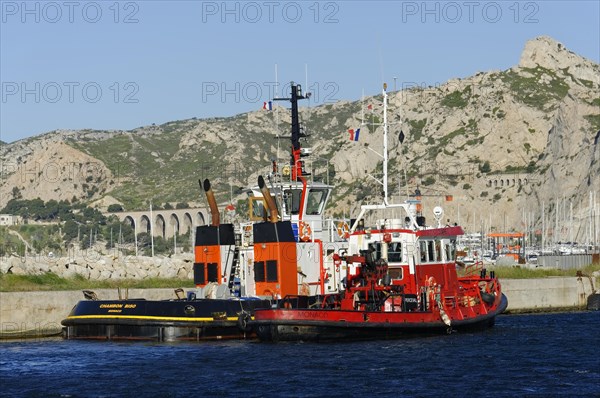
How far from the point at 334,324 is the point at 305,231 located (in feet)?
17.4

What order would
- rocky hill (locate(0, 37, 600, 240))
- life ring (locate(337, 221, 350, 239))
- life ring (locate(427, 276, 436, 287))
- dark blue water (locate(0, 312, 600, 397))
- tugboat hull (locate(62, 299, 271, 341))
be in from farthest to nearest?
rocky hill (locate(0, 37, 600, 240)) < life ring (locate(337, 221, 350, 239)) < life ring (locate(427, 276, 436, 287)) < tugboat hull (locate(62, 299, 271, 341)) < dark blue water (locate(0, 312, 600, 397))

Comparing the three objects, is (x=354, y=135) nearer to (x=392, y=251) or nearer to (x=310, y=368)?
(x=392, y=251)

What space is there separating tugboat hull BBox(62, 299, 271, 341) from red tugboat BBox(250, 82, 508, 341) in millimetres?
1518

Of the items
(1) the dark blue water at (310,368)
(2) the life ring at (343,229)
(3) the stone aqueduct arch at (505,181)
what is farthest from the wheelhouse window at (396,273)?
(3) the stone aqueduct arch at (505,181)

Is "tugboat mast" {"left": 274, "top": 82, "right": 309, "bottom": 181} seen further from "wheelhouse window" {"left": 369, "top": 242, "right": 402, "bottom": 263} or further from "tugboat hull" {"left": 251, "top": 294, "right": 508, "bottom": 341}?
"tugboat hull" {"left": 251, "top": 294, "right": 508, "bottom": 341}

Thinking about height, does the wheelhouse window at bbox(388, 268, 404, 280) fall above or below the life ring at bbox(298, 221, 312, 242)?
below

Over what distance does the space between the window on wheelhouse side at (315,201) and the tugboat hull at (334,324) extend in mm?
A: 6060

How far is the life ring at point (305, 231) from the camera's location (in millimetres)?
36094

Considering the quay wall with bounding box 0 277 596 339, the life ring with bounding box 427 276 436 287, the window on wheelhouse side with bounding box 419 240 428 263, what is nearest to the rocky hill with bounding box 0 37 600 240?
the quay wall with bounding box 0 277 596 339

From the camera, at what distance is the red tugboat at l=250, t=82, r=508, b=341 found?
3183 centimetres

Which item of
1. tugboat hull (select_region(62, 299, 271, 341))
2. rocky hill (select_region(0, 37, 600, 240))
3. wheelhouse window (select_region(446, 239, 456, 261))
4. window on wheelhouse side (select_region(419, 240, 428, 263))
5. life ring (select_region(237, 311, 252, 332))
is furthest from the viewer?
rocky hill (select_region(0, 37, 600, 240))

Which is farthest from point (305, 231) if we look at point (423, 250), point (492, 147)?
point (492, 147)

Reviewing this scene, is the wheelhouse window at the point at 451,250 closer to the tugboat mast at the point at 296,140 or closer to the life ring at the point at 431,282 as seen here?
the life ring at the point at 431,282

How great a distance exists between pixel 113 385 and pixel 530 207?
454ft
